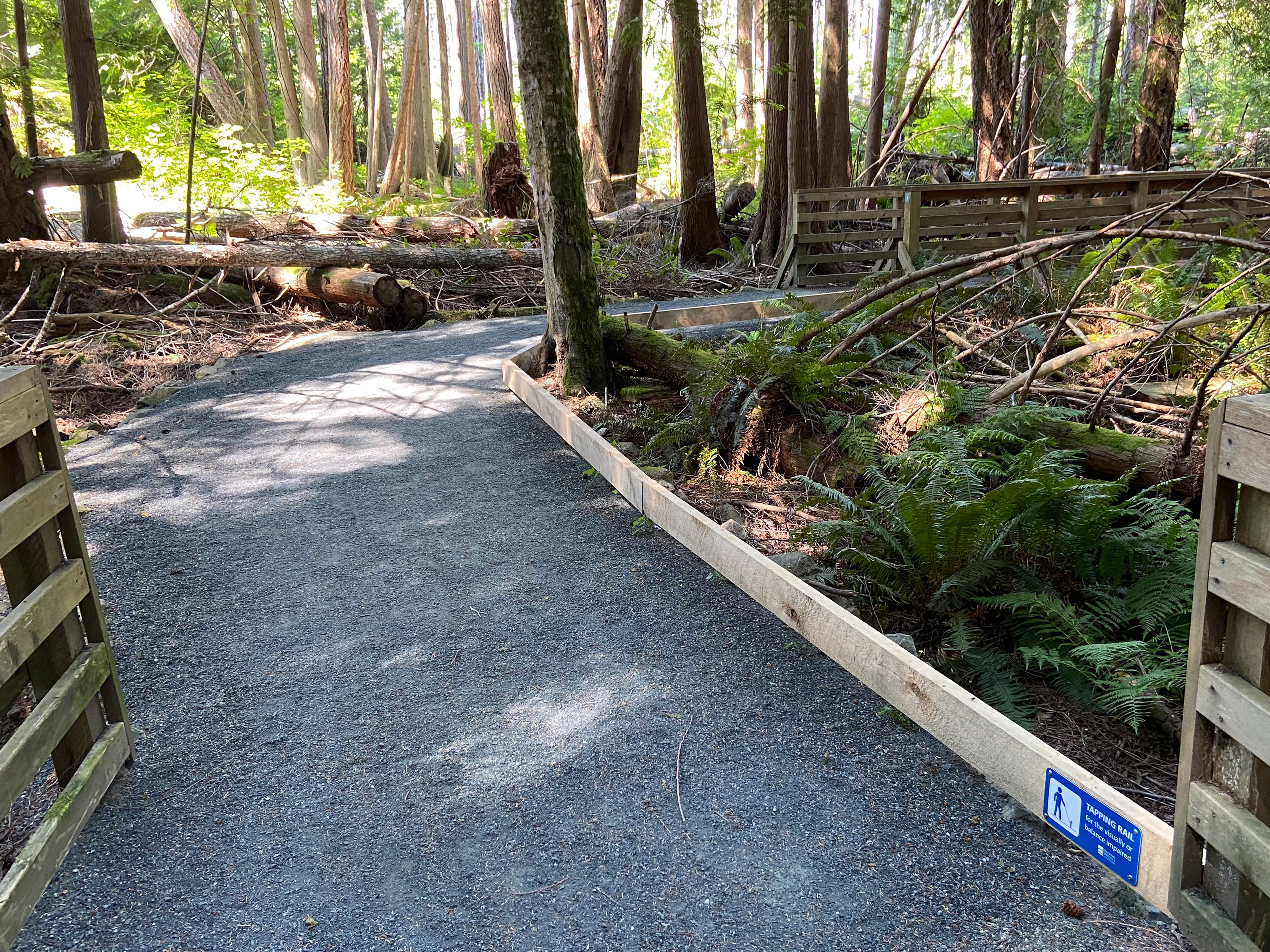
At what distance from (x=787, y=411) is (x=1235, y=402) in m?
4.19

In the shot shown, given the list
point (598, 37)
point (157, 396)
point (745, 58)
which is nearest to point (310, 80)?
point (598, 37)

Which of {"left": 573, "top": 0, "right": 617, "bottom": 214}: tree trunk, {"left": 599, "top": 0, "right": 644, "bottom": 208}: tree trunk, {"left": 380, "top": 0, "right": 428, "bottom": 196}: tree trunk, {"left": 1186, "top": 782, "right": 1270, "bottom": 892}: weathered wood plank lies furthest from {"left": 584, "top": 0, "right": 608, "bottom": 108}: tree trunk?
{"left": 1186, "top": 782, "right": 1270, "bottom": 892}: weathered wood plank

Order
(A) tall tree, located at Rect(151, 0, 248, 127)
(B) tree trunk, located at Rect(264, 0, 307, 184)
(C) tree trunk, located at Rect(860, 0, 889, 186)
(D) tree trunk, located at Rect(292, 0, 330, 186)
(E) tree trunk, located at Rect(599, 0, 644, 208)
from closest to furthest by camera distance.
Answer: (C) tree trunk, located at Rect(860, 0, 889, 186), (A) tall tree, located at Rect(151, 0, 248, 127), (E) tree trunk, located at Rect(599, 0, 644, 208), (D) tree trunk, located at Rect(292, 0, 330, 186), (B) tree trunk, located at Rect(264, 0, 307, 184)

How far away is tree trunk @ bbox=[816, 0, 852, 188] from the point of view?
1636 cm

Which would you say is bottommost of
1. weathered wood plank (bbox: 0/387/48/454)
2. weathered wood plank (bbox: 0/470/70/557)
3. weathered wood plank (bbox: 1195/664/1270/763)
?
weathered wood plank (bbox: 1195/664/1270/763)

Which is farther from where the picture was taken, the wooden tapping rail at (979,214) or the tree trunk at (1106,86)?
the tree trunk at (1106,86)

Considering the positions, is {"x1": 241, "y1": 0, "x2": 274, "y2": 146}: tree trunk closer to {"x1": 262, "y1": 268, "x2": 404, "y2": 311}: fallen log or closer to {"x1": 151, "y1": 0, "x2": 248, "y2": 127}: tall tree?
{"x1": 151, "y1": 0, "x2": 248, "y2": 127}: tall tree

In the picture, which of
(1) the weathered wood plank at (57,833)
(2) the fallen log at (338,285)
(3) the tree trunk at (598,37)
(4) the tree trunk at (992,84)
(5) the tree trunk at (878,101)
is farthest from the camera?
(3) the tree trunk at (598,37)

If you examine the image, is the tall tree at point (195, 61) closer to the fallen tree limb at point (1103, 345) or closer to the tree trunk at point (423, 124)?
the tree trunk at point (423, 124)

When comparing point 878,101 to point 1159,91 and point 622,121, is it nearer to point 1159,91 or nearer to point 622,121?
point 1159,91

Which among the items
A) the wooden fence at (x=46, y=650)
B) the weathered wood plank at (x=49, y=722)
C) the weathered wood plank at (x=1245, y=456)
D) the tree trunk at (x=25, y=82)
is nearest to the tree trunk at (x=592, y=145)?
the tree trunk at (x=25, y=82)

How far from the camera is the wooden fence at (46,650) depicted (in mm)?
2562

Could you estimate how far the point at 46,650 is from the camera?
289cm

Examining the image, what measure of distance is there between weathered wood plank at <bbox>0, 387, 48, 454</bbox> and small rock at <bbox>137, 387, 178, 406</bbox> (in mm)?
6601
